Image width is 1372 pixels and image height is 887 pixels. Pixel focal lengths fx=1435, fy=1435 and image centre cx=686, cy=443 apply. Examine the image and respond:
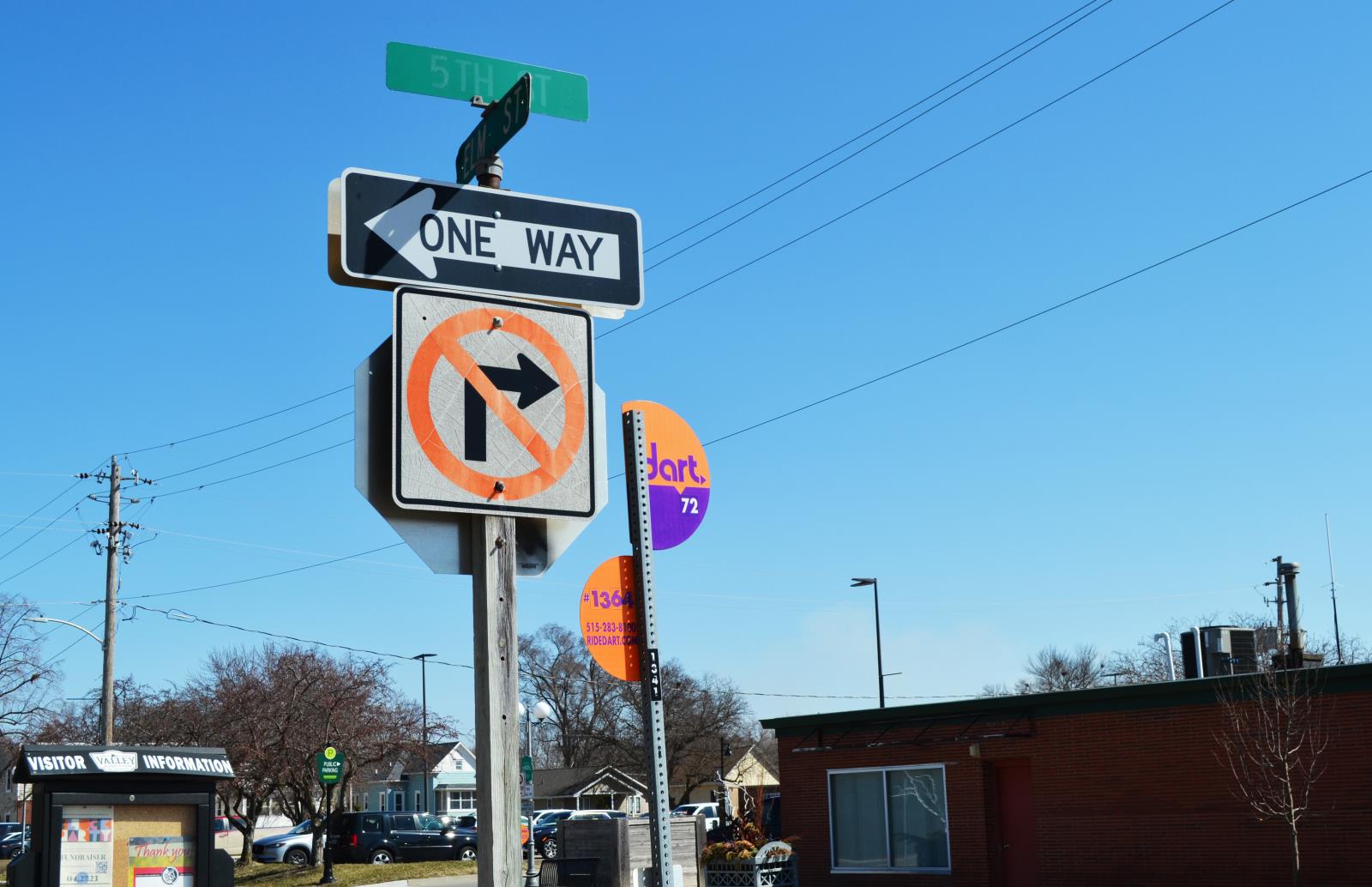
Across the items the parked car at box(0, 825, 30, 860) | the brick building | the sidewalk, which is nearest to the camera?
the brick building

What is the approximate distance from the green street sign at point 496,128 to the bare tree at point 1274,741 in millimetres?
18544

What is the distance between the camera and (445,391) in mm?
3768

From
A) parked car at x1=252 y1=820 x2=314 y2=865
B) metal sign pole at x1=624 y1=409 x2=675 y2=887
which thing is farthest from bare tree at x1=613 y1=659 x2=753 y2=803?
metal sign pole at x1=624 y1=409 x2=675 y2=887

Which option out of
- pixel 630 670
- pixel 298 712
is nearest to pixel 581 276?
pixel 630 670

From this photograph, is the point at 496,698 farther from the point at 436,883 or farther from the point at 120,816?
the point at 436,883

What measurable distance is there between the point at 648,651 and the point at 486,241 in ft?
4.13

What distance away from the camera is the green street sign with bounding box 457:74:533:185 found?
166 inches

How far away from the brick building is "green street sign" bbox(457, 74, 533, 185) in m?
19.4

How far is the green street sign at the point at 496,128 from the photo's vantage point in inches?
166

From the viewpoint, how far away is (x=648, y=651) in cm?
379

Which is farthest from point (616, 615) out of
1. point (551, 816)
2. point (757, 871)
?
point (551, 816)

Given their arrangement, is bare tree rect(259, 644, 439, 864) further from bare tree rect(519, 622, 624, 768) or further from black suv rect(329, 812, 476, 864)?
bare tree rect(519, 622, 624, 768)

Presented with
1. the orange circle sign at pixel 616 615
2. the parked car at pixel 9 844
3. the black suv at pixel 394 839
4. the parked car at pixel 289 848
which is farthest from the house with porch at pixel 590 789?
the orange circle sign at pixel 616 615

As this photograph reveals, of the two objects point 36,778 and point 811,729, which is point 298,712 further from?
point 36,778
